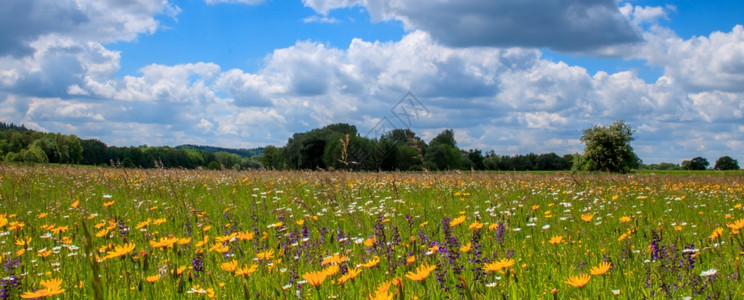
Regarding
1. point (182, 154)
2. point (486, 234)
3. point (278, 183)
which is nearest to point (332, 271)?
point (486, 234)

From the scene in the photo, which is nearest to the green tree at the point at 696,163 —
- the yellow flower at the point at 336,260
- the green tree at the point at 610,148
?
the green tree at the point at 610,148

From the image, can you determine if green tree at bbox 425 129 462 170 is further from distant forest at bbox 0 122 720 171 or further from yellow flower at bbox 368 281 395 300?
yellow flower at bbox 368 281 395 300

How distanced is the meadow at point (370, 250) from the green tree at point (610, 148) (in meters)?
39.0

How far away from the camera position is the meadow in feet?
8.44

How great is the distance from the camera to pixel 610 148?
46.3 meters

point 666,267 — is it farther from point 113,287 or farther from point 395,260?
point 113,287

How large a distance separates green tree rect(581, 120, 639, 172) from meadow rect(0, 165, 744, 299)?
3899 cm

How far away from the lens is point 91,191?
9.27 metres

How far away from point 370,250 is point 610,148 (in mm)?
48191

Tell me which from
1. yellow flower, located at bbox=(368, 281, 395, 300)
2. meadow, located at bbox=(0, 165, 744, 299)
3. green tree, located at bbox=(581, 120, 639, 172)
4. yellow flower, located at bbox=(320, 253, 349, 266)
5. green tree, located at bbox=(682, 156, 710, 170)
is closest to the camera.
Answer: yellow flower, located at bbox=(368, 281, 395, 300)

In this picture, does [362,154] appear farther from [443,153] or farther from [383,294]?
[383,294]

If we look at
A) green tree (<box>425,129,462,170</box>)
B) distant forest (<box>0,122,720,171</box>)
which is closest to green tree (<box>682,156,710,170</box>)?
distant forest (<box>0,122,720,171</box>)

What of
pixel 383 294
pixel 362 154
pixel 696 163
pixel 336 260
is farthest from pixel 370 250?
pixel 696 163

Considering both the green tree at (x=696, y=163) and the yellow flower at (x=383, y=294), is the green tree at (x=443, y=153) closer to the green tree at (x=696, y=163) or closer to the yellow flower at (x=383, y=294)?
the green tree at (x=696, y=163)
